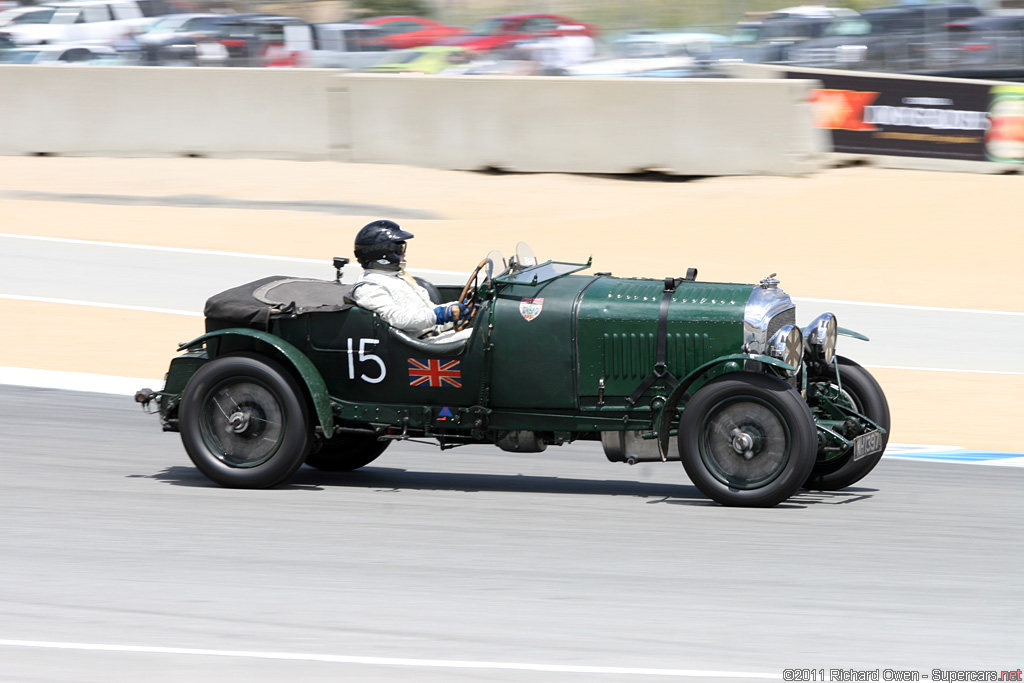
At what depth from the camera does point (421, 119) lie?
2178 centimetres

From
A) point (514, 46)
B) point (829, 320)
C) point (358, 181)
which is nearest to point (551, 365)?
point (829, 320)

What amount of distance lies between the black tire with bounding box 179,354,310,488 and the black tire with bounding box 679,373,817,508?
213 centimetres

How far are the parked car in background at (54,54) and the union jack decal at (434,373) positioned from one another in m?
21.1

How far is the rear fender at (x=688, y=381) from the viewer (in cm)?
688

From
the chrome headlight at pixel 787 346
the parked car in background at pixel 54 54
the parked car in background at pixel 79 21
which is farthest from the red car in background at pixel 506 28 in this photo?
the chrome headlight at pixel 787 346

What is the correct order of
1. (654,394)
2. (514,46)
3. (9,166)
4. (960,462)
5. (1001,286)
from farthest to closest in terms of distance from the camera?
(514,46) → (9,166) → (1001,286) → (960,462) → (654,394)

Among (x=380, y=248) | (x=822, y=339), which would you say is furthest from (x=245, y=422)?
(x=822, y=339)

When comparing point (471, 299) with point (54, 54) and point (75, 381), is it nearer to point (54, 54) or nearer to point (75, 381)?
point (75, 381)

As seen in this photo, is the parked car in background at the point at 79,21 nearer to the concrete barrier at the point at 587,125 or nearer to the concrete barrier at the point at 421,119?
the concrete barrier at the point at 421,119

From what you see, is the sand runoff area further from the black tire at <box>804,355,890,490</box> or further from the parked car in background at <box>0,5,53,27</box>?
the parked car in background at <box>0,5,53,27</box>

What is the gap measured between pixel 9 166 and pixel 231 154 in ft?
11.9

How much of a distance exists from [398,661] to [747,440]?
8.76 feet

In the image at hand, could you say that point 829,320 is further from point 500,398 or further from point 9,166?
point 9,166

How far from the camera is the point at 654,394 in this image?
7.16 metres
